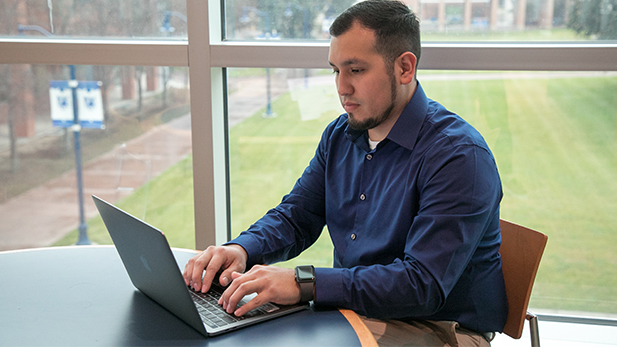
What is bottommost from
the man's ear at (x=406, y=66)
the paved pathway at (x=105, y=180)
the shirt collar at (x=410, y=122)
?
the paved pathway at (x=105, y=180)

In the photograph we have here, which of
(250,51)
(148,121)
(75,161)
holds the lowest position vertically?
(75,161)

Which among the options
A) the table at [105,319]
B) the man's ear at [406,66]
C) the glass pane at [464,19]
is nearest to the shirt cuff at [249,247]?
the table at [105,319]

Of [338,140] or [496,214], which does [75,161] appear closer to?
[338,140]

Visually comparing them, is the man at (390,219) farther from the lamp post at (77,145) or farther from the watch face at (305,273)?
the lamp post at (77,145)

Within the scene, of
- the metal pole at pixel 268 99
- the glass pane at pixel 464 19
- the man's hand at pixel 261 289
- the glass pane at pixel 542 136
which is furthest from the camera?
the metal pole at pixel 268 99

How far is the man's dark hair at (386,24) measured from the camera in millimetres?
1528

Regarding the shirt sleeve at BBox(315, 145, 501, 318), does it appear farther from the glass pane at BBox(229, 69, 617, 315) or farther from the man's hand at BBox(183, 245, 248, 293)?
the glass pane at BBox(229, 69, 617, 315)

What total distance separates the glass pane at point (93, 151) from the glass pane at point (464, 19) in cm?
46

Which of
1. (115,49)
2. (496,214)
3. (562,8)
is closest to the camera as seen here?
(496,214)

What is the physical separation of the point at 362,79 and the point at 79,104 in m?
1.78

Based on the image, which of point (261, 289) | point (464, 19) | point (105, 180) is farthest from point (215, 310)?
point (105, 180)

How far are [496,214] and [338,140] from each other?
0.57 m

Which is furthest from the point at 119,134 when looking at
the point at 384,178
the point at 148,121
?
the point at 384,178

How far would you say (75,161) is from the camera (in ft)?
9.27
